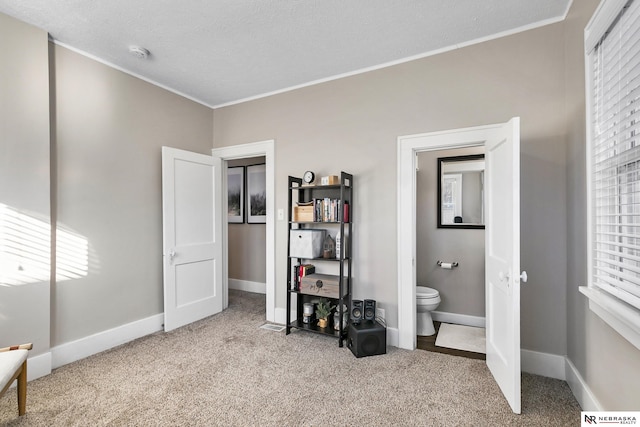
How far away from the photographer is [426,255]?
3705 millimetres

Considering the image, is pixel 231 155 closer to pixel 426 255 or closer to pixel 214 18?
pixel 214 18

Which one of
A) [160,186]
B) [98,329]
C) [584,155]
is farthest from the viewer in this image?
A: [160,186]

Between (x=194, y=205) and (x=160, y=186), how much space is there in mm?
405

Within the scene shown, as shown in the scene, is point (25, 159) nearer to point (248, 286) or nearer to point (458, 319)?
point (248, 286)

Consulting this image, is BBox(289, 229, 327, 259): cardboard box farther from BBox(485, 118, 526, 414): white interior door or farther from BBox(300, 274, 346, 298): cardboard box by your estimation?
BBox(485, 118, 526, 414): white interior door

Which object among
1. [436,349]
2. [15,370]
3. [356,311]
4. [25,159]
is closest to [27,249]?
[25,159]

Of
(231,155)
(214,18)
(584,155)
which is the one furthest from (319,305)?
(214,18)

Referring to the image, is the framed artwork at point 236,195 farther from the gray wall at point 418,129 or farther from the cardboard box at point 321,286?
the cardboard box at point 321,286

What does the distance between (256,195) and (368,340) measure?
3069 mm

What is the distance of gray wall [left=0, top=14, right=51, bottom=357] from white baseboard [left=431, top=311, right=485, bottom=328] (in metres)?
3.66

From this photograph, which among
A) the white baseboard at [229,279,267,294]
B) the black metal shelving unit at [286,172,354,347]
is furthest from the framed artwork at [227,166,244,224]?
the black metal shelving unit at [286,172,354,347]

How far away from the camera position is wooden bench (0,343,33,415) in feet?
5.34

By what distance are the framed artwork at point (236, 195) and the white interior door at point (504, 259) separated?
374 centimetres

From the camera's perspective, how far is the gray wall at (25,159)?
7.25 feet
